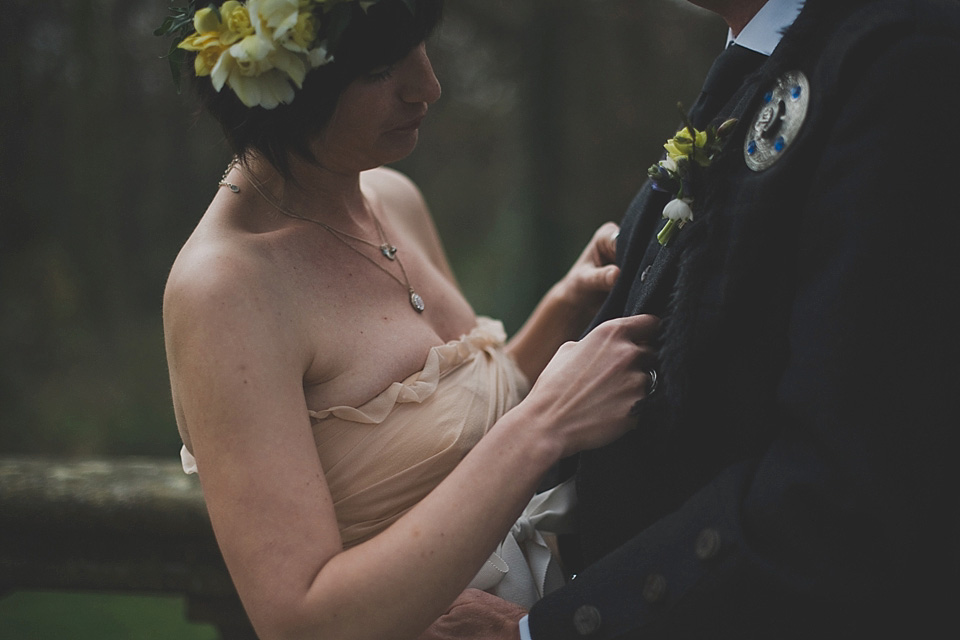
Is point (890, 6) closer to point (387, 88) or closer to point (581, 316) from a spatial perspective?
point (387, 88)

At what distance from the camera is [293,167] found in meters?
1.59

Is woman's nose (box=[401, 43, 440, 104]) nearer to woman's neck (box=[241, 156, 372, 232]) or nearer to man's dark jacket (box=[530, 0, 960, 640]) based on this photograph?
woman's neck (box=[241, 156, 372, 232])

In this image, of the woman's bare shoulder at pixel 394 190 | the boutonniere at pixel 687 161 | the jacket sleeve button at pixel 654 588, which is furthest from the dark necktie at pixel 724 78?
the woman's bare shoulder at pixel 394 190

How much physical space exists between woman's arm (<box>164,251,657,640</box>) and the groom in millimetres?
115

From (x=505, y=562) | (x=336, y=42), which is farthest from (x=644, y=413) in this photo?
(x=336, y=42)

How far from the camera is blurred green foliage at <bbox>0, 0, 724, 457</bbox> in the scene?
5609 mm

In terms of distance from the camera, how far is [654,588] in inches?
45.1

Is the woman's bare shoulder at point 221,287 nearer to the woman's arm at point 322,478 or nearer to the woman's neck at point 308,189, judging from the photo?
the woman's arm at point 322,478

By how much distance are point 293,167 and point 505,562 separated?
0.90 metres

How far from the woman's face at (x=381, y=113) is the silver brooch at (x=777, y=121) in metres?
0.60

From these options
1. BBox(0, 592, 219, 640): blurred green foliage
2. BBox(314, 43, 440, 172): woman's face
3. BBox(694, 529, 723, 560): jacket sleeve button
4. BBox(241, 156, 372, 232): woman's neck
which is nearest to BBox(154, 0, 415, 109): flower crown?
BBox(314, 43, 440, 172): woman's face

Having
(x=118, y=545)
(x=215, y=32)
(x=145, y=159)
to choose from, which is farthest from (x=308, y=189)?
(x=145, y=159)

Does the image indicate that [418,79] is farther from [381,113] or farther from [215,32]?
[215,32]

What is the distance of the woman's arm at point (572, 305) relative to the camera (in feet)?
5.98
